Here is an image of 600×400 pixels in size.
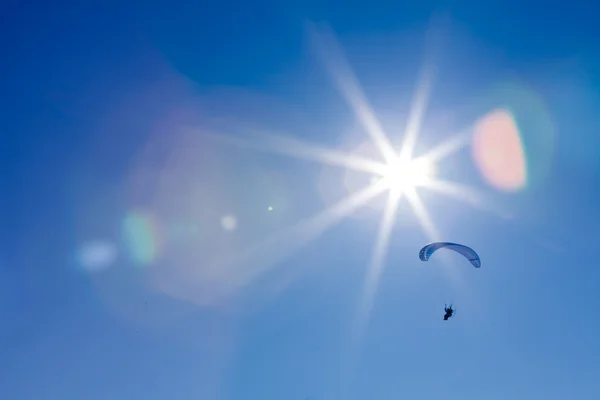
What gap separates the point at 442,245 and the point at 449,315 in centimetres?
844

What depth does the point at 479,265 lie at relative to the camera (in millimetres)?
43906

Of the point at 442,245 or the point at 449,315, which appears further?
the point at 449,315

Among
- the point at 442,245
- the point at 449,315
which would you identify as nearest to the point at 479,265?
the point at 442,245

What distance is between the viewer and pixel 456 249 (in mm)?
44188

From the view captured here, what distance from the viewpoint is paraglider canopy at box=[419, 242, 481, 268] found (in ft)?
142

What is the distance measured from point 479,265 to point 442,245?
376 cm

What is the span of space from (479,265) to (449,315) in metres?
6.90

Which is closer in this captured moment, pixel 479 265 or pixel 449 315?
pixel 479 265

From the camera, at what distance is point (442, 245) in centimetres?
4394

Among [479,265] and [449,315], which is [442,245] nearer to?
[479,265]

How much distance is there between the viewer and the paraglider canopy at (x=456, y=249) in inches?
1705

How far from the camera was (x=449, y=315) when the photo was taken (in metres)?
47.9
